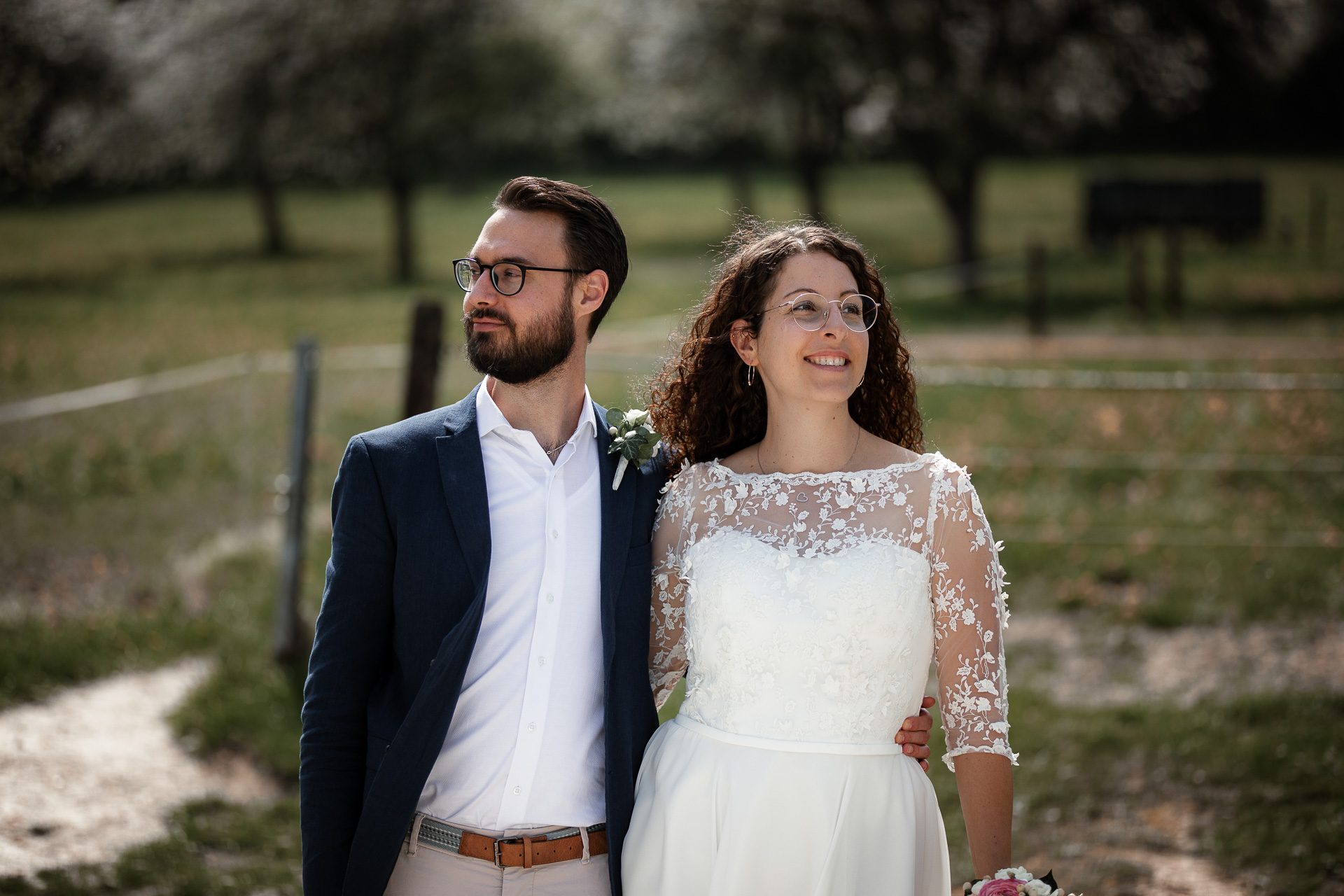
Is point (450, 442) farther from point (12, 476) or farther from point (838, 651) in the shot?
point (12, 476)

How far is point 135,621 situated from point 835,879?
5.64 meters

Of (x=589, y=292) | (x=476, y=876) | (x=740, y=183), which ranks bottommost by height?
(x=476, y=876)

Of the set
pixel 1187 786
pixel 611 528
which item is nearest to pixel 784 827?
pixel 611 528

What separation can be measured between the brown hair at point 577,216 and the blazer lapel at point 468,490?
457mm

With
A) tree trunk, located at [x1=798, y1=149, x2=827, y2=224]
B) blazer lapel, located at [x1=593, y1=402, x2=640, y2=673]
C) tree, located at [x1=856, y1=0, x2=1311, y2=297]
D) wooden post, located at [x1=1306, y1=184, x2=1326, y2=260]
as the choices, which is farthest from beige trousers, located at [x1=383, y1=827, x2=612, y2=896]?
wooden post, located at [x1=1306, y1=184, x2=1326, y2=260]

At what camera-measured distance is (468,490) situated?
8.43ft

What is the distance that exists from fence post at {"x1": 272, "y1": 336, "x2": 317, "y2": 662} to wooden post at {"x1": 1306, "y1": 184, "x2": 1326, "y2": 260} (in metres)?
21.4

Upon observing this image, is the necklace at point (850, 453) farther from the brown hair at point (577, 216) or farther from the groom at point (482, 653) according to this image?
the brown hair at point (577, 216)

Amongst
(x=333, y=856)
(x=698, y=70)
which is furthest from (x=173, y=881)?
(x=698, y=70)

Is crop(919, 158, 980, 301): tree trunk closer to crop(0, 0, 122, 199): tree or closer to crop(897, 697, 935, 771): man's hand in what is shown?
crop(0, 0, 122, 199): tree

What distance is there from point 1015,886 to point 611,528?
3.81ft

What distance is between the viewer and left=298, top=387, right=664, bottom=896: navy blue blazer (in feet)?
8.13

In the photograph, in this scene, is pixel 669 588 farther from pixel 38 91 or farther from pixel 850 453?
pixel 38 91

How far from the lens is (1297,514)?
8.30 m
